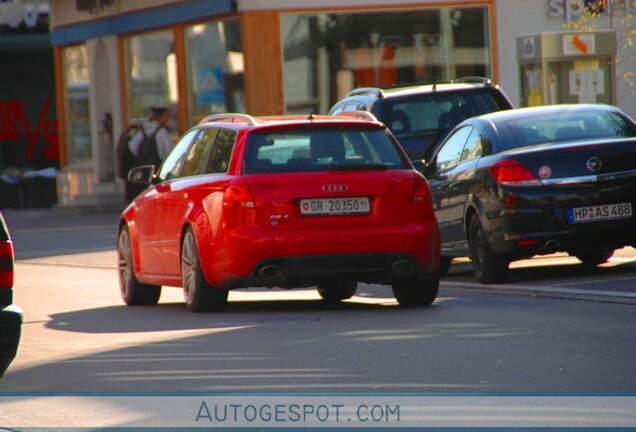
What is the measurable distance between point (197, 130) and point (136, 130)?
46.6ft

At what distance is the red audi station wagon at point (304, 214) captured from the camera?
1294 centimetres

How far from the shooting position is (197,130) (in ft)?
48.8

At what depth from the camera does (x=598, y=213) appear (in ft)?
49.0

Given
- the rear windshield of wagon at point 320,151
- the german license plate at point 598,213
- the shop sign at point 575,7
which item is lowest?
the german license plate at point 598,213

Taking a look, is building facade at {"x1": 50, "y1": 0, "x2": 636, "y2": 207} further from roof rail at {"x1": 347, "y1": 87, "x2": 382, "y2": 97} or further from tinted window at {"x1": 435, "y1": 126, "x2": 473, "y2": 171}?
tinted window at {"x1": 435, "y1": 126, "x2": 473, "y2": 171}

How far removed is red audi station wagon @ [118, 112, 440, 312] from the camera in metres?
12.9

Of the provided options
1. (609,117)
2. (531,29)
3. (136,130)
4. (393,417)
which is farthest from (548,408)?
(531,29)

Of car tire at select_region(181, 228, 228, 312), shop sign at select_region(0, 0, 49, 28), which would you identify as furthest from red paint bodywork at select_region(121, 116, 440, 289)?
shop sign at select_region(0, 0, 49, 28)

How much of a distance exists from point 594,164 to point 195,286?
367 cm

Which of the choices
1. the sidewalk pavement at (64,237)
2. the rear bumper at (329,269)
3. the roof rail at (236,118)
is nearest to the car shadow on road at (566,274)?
the rear bumper at (329,269)

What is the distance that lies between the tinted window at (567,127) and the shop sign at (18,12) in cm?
3503

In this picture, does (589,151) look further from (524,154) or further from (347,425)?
(347,425)

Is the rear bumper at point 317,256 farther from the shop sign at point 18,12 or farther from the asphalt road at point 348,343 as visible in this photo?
the shop sign at point 18,12

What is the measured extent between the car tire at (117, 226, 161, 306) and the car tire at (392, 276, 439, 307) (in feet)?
8.74
